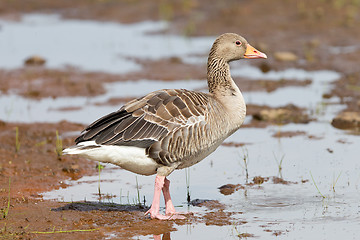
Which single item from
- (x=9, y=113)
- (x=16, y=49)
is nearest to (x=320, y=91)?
(x=9, y=113)

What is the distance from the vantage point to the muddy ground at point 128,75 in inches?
318

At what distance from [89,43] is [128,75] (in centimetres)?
523

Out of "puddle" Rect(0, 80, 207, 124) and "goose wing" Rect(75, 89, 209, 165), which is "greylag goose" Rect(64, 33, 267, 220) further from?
"puddle" Rect(0, 80, 207, 124)

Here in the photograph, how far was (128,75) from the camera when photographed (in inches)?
698

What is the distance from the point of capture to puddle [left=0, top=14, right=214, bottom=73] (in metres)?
19.5

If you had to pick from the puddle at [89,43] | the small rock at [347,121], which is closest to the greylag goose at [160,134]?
the small rock at [347,121]

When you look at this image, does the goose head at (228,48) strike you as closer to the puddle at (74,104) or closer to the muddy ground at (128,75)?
the muddy ground at (128,75)

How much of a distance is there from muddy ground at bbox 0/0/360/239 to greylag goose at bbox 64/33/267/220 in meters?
0.67

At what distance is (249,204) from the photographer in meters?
8.66

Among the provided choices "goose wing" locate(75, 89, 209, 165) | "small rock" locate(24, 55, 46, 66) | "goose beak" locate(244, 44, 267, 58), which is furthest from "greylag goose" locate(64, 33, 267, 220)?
"small rock" locate(24, 55, 46, 66)

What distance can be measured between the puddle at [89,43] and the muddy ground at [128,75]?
0.66m

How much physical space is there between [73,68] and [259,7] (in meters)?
7.88

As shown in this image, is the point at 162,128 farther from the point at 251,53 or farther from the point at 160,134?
the point at 251,53

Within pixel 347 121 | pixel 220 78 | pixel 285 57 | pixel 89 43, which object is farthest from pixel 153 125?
pixel 89 43
